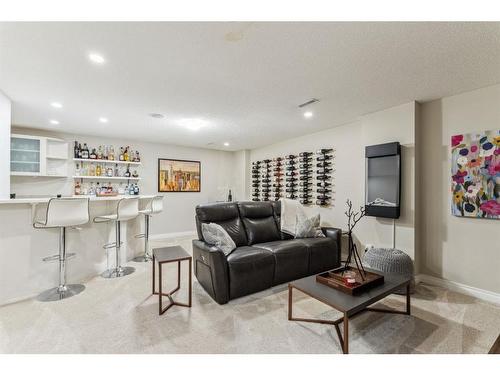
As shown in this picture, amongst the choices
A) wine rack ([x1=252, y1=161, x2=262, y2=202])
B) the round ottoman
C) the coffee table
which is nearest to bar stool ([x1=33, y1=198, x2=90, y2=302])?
the coffee table

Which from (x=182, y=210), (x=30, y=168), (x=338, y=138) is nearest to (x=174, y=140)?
(x=182, y=210)

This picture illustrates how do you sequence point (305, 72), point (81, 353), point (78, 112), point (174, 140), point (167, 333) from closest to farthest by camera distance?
point (81, 353) < point (167, 333) < point (305, 72) < point (78, 112) < point (174, 140)

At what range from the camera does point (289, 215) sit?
3.95 m

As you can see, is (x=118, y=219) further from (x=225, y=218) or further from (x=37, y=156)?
(x=37, y=156)

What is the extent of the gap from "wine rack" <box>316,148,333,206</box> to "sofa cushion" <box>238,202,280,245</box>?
1342 mm

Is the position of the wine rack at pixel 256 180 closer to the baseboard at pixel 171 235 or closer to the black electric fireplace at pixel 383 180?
the baseboard at pixel 171 235

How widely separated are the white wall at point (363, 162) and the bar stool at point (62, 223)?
3.99 metres

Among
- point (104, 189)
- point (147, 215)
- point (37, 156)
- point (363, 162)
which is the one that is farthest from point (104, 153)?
point (363, 162)

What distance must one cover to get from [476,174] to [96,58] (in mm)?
4244

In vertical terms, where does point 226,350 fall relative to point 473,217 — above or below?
below

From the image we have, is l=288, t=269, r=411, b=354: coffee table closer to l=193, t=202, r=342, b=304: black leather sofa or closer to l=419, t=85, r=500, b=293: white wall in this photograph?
l=193, t=202, r=342, b=304: black leather sofa

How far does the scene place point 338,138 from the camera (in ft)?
14.6

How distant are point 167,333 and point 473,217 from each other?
11.8 ft
